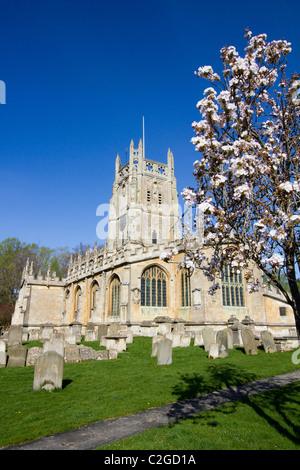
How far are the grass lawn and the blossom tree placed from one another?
2.81 m

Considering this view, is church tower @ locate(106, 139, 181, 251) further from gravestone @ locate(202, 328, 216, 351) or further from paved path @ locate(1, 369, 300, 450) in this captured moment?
paved path @ locate(1, 369, 300, 450)

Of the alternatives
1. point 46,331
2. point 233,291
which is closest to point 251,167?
point 46,331

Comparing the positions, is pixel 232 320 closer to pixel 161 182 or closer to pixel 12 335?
pixel 12 335

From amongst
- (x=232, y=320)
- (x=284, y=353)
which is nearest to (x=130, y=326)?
(x=232, y=320)

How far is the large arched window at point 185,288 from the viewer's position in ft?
83.9

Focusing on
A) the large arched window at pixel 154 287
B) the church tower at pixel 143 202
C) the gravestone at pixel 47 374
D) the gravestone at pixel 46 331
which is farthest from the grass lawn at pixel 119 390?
the church tower at pixel 143 202

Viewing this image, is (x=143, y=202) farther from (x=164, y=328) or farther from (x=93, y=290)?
(x=164, y=328)

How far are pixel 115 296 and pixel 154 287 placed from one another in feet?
14.3

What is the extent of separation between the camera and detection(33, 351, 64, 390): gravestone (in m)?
8.00

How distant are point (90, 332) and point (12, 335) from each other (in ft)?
17.8

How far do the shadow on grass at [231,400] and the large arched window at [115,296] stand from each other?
19.6m

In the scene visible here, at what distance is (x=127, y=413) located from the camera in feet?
20.0

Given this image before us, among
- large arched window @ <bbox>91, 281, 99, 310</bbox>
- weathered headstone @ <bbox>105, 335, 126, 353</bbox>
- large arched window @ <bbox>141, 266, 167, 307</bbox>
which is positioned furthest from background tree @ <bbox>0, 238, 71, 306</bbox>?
weathered headstone @ <bbox>105, 335, 126, 353</bbox>
